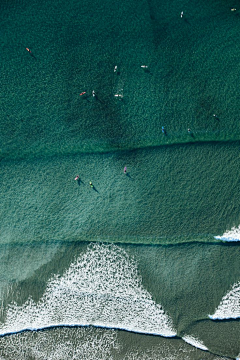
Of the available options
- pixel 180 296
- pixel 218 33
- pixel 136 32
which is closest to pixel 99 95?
pixel 136 32

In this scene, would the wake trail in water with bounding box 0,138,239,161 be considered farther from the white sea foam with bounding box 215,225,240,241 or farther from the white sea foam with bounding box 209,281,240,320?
the white sea foam with bounding box 209,281,240,320

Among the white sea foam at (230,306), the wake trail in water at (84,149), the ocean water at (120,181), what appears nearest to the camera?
the white sea foam at (230,306)

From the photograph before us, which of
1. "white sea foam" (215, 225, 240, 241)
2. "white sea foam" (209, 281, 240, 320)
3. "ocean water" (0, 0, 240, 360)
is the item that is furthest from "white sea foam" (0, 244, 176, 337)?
"white sea foam" (215, 225, 240, 241)

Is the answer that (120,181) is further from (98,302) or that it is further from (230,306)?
(230,306)

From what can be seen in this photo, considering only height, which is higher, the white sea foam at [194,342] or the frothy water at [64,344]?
the white sea foam at [194,342]

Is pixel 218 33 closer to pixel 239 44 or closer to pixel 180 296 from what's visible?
pixel 239 44

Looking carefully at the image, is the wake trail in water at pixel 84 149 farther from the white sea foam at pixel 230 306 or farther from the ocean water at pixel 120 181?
the white sea foam at pixel 230 306

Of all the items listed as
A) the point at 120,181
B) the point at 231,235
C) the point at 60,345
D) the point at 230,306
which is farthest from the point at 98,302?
the point at 231,235

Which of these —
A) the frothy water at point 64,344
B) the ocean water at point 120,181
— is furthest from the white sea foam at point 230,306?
the frothy water at point 64,344
